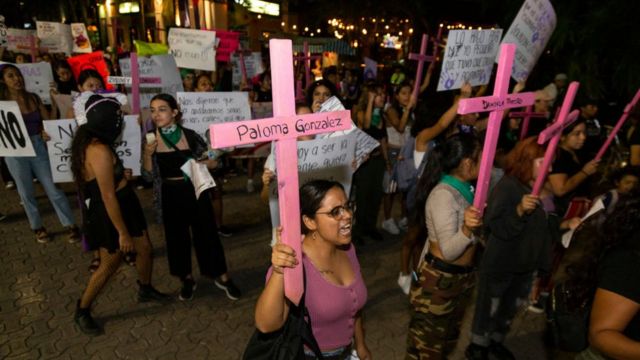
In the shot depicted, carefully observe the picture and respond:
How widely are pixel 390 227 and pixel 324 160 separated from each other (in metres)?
3.79

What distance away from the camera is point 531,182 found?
352 cm

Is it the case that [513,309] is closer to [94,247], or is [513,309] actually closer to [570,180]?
[570,180]

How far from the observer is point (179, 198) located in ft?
15.0

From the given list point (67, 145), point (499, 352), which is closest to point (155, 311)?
point (67, 145)

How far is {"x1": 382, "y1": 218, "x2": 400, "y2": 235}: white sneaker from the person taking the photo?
272 inches

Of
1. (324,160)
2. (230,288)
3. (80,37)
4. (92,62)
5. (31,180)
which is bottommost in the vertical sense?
(230,288)

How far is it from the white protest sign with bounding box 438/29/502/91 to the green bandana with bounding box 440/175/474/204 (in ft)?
3.13

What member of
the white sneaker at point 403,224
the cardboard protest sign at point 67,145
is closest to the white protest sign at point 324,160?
the cardboard protest sign at point 67,145

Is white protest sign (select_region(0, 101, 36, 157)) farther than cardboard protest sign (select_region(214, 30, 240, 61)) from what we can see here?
No

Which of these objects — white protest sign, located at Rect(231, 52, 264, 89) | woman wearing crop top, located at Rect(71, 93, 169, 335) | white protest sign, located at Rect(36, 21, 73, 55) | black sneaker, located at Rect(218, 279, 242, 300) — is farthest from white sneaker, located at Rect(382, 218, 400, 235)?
white protest sign, located at Rect(36, 21, 73, 55)

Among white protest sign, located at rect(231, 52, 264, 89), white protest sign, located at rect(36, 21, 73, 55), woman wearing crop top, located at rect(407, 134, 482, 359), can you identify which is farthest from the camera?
white protest sign, located at rect(36, 21, 73, 55)

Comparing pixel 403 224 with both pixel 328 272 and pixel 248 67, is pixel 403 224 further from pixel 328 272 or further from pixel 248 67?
pixel 248 67

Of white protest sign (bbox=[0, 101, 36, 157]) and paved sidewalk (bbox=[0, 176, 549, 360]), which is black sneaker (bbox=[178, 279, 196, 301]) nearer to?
paved sidewalk (bbox=[0, 176, 549, 360])

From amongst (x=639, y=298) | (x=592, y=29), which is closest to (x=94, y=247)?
(x=639, y=298)
